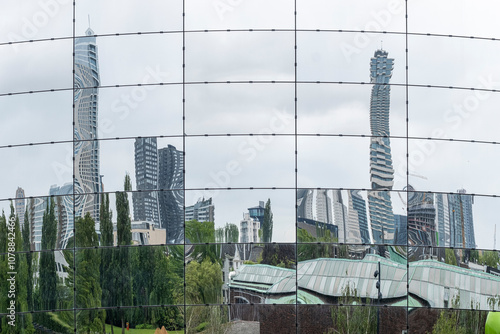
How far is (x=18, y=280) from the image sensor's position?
2431 cm

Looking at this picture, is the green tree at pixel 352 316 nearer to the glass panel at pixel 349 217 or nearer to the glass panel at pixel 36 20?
the glass panel at pixel 349 217

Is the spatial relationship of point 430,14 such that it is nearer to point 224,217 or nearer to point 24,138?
point 224,217

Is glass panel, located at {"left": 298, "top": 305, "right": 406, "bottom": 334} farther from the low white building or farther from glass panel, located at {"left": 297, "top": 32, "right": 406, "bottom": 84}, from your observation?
glass panel, located at {"left": 297, "top": 32, "right": 406, "bottom": 84}

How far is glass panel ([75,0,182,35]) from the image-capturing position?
960 inches

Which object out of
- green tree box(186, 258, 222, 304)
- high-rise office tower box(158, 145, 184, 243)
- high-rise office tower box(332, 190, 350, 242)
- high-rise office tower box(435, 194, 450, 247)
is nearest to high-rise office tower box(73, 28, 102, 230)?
high-rise office tower box(158, 145, 184, 243)

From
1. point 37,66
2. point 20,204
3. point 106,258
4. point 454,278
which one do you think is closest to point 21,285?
point 20,204

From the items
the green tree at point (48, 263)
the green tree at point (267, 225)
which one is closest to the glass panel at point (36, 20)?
the green tree at point (48, 263)

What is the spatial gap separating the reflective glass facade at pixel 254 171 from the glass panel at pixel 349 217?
2.1 inches

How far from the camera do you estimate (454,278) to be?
23.9m

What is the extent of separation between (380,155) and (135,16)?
7.62m

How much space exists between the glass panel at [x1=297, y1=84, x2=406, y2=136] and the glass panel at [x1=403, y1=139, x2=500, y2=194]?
0.84m

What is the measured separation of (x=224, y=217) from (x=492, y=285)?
7389 millimetres

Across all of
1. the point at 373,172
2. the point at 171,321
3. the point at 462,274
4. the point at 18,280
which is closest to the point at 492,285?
the point at 462,274

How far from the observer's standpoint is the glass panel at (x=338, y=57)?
24125mm
